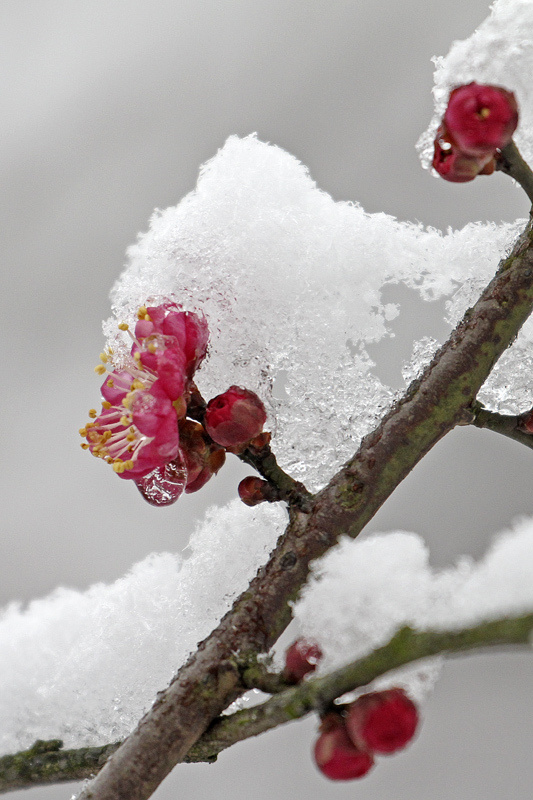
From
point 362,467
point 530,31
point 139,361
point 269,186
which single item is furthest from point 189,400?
point 530,31

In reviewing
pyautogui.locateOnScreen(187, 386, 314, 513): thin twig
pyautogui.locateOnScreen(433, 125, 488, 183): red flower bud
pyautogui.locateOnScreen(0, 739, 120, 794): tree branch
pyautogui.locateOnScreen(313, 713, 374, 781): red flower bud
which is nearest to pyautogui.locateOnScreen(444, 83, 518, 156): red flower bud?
pyautogui.locateOnScreen(433, 125, 488, 183): red flower bud

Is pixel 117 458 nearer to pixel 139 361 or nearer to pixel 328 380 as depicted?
pixel 139 361

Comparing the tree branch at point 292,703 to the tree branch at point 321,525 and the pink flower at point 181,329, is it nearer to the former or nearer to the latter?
the tree branch at point 321,525

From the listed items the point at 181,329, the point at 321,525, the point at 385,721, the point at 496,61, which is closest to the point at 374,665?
the point at 385,721

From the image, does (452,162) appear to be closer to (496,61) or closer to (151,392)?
(496,61)

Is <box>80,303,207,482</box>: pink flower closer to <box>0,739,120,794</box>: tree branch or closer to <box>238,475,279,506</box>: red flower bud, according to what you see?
<box>238,475,279,506</box>: red flower bud

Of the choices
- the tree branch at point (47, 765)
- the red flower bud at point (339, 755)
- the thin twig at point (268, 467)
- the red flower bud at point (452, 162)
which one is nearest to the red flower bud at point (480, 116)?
the red flower bud at point (452, 162)
